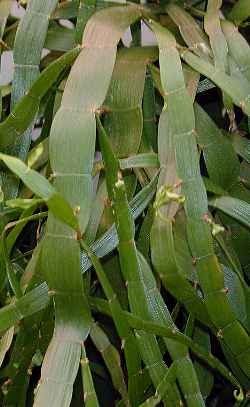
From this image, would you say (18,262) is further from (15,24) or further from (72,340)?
(15,24)

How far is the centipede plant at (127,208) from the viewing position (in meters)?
0.50

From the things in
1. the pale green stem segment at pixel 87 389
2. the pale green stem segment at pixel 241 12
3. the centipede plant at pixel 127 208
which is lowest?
the pale green stem segment at pixel 87 389

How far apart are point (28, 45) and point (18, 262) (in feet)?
0.74

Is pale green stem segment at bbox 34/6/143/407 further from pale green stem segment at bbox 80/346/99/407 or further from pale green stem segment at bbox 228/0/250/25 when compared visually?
pale green stem segment at bbox 228/0/250/25

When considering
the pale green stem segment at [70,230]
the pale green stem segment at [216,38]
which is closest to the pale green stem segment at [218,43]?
the pale green stem segment at [216,38]

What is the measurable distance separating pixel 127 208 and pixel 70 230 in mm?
55

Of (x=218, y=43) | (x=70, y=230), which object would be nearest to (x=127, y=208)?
(x=70, y=230)

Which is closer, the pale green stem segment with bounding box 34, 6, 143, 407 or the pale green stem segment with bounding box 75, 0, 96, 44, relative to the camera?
the pale green stem segment with bounding box 34, 6, 143, 407

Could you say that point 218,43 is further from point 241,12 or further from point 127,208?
point 127,208

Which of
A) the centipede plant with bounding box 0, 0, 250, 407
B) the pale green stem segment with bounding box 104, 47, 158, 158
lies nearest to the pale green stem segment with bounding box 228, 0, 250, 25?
the centipede plant with bounding box 0, 0, 250, 407

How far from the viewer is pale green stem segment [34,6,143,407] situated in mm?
483

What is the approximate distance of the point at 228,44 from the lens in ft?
1.98

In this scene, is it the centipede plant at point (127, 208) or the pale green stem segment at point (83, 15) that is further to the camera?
the pale green stem segment at point (83, 15)

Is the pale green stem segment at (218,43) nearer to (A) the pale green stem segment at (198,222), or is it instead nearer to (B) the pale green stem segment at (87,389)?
(A) the pale green stem segment at (198,222)
